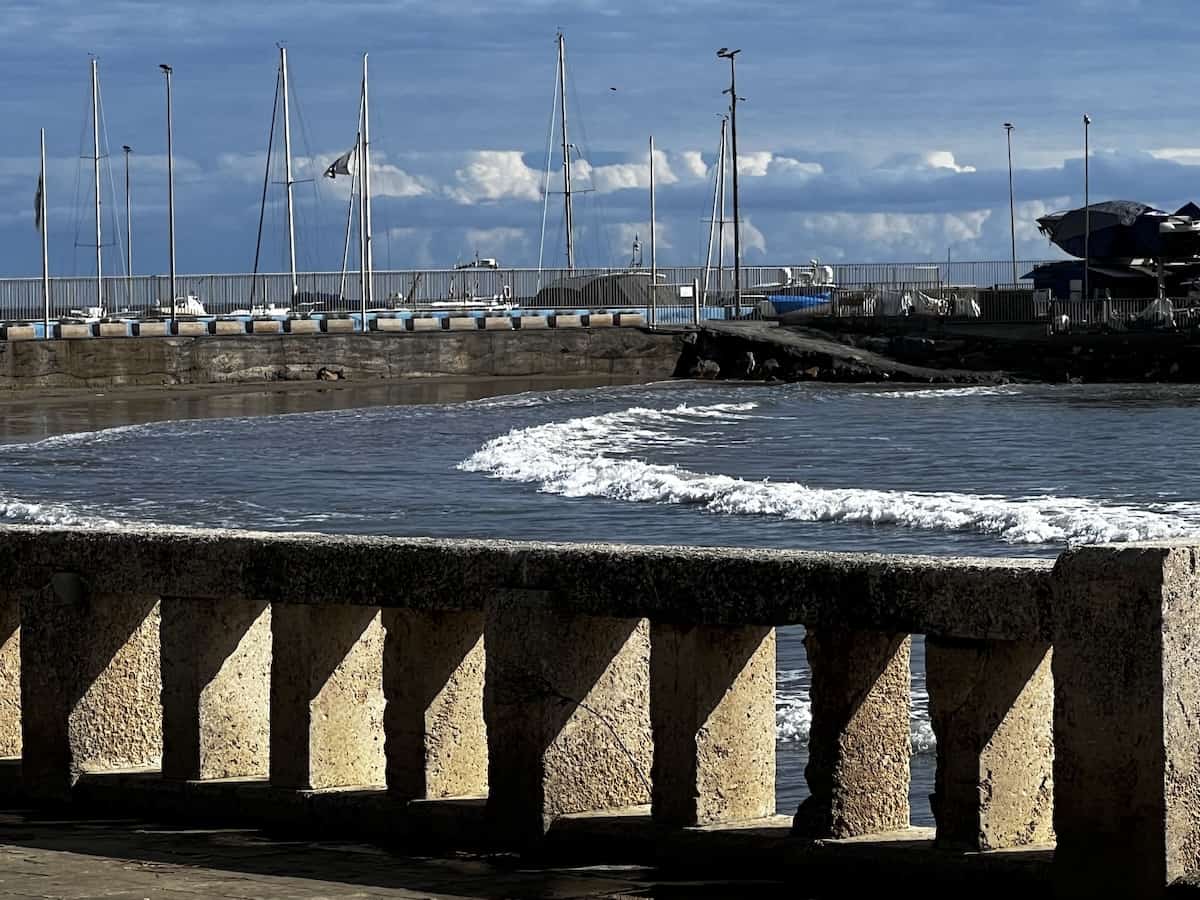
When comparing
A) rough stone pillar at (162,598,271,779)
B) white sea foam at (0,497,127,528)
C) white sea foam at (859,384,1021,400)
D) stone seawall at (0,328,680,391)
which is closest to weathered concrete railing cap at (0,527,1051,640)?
rough stone pillar at (162,598,271,779)

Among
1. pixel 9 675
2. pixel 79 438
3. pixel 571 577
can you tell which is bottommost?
pixel 79 438

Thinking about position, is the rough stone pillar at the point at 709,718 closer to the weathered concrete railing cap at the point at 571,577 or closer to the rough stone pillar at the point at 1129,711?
the weathered concrete railing cap at the point at 571,577

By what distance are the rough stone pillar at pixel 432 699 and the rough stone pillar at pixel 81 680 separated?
0.91m

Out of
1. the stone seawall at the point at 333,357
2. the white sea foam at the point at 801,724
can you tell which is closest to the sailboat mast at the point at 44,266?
the stone seawall at the point at 333,357

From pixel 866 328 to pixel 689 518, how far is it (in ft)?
136

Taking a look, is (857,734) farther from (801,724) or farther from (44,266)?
(44,266)

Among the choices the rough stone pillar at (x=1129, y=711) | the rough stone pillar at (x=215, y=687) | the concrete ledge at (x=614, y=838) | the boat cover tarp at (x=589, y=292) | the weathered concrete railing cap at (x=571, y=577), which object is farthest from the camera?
the boat cover tarp at (x=589, y=292)

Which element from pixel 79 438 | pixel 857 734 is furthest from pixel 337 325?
pixel 857 734

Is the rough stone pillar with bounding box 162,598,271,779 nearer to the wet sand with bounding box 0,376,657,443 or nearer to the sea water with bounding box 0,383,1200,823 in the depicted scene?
the sea water with bounding box 0,383,1200,823

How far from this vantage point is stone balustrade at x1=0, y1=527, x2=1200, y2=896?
4051 mm

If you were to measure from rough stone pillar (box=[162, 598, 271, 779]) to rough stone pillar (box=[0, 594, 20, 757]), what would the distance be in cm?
74

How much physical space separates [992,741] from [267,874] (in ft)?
6.22

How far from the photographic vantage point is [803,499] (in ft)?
73.9

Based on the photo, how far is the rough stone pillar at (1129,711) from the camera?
156 inches
